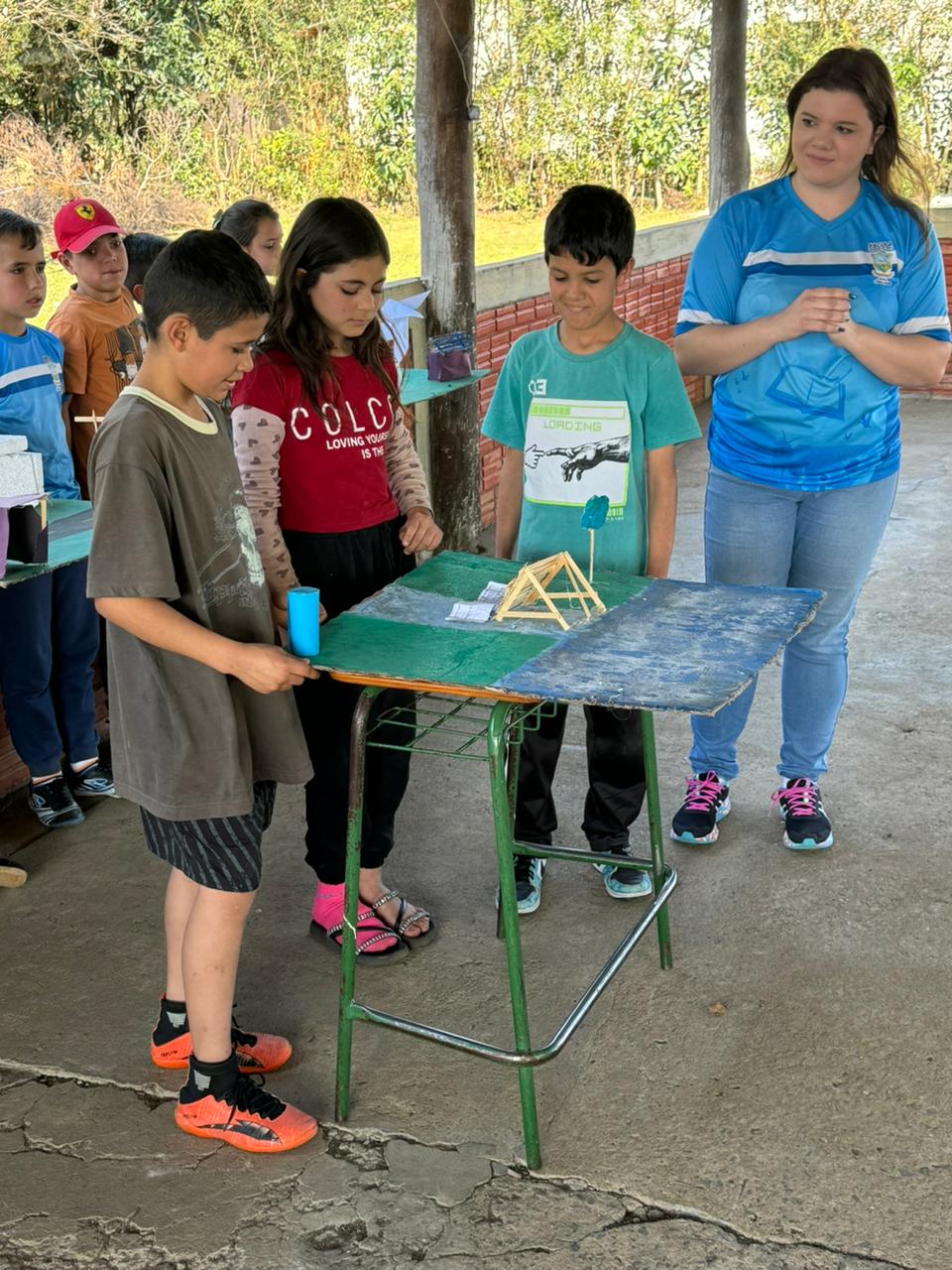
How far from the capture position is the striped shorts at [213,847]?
7.34ft

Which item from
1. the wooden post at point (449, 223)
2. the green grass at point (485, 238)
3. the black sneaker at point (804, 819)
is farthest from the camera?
the green grass at point (485, 238)

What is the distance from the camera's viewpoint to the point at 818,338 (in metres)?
3.02

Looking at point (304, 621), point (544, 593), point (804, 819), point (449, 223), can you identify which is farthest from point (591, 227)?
point (449, 223)

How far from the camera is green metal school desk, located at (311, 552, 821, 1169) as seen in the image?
2.13 metres

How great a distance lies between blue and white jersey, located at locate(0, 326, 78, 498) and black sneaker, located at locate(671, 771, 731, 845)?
1.81 meters

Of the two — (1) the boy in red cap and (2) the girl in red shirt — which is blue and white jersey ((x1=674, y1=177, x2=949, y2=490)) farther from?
(1) the boy in red cap

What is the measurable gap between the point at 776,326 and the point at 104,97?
12.7m

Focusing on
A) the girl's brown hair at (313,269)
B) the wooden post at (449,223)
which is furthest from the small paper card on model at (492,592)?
the wooden post at (449,223)

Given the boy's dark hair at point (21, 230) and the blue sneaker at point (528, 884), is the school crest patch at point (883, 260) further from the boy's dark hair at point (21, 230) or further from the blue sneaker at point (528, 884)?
the boy's dark hair at point (21, 230)

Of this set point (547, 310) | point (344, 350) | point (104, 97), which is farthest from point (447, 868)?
point (104, 97)

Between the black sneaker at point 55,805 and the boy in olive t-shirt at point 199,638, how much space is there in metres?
1.38

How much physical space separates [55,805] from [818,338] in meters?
2.27

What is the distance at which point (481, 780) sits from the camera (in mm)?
3836

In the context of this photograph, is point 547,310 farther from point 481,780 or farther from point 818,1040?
point 818,1040
